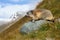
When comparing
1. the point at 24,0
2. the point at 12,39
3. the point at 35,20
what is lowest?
the point at 12,39

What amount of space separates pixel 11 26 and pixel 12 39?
12 centimetres

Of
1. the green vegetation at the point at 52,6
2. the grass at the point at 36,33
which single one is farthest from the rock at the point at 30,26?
the green vegetation at the point at 52,6

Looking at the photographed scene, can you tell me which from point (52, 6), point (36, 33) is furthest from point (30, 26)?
point (52, 6)

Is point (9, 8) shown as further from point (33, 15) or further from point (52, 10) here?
point (52, 10)

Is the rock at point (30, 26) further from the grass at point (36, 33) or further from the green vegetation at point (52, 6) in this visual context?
the green vegetation at point (52, 6)

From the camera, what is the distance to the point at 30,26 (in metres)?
1.44

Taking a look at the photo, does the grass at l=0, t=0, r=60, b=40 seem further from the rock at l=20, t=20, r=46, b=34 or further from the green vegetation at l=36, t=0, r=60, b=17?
the green vegetation at l=36, t=0, r=60, b=17

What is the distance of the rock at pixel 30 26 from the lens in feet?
4.69

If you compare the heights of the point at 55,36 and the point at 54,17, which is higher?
the point at 54,17

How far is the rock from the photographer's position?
1.43 meters

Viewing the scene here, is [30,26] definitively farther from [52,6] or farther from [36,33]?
[52,6]

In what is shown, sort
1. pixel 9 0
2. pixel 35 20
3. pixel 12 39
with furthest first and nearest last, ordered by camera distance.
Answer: pixel 9 0, pixel 35 20, pixel 12 39

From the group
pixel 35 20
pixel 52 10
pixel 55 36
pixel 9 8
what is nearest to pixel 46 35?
pixel 55 36

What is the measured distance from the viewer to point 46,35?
1.40 metres
